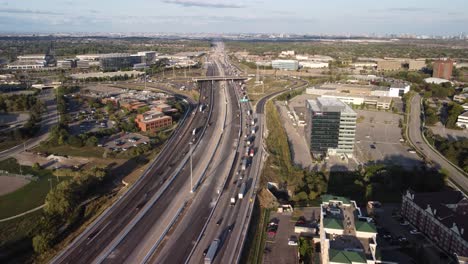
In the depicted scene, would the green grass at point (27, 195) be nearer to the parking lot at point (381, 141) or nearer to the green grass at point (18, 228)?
the green grass at point (18, 228)

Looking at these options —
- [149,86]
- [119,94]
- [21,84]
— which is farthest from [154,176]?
[21,84]

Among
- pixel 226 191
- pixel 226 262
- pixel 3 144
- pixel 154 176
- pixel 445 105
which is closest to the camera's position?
pixel 226 262

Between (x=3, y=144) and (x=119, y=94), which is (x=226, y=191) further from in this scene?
(x=119, y=94)

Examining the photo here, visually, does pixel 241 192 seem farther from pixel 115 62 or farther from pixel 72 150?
pixel 115 62

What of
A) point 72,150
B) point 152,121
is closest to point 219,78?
point 152,121

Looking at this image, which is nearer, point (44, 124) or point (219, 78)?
point (44, 124)

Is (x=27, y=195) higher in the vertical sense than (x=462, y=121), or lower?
lower
